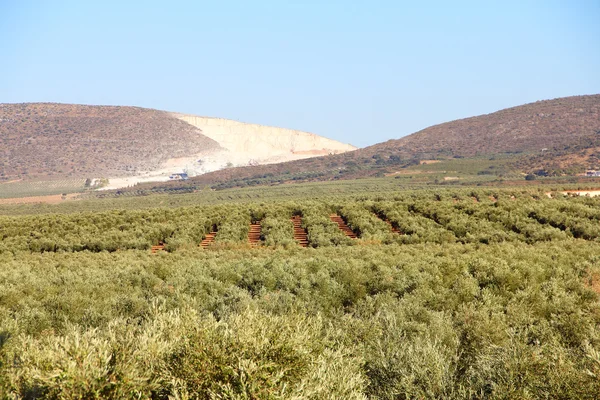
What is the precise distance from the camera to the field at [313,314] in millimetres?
9078

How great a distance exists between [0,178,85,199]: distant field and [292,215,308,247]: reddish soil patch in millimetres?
122169

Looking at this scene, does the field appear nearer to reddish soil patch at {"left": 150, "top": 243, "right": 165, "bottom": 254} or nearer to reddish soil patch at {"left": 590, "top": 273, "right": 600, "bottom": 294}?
reddish soil patch at {"left": 590, "top": 273, "right": 600, "bottom": 294}

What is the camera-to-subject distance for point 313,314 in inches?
658

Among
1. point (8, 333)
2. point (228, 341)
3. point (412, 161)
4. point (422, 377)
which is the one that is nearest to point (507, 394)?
point (422, 377)

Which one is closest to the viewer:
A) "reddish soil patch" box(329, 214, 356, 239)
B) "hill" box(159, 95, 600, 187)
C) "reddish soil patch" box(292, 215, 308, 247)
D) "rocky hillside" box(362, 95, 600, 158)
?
"reddish soil patch" box(292, 215, 308, 247)

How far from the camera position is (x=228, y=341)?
9.69m

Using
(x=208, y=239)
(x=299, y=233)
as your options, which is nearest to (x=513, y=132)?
(x=299, y=233)

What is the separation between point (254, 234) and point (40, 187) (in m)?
150

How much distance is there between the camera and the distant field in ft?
495

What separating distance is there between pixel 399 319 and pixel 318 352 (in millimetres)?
4747

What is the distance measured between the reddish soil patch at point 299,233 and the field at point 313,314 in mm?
431

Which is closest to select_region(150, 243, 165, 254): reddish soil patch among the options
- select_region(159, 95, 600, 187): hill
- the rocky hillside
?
select_region(159, 95, 600, 187): hill

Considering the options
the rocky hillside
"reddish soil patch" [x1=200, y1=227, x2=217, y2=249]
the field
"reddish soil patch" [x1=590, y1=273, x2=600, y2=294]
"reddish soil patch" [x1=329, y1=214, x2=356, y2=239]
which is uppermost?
the rocky hillside

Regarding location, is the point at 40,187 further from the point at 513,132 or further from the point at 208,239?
the point at 513,132
